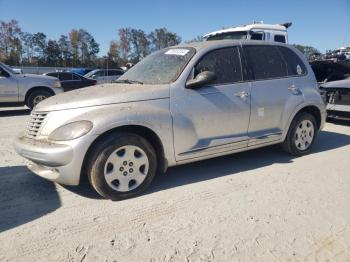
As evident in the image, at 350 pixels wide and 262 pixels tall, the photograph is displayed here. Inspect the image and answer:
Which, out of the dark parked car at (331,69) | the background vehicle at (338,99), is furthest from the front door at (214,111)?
the dark parked car at (331,69)

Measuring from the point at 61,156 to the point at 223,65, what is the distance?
2342mm

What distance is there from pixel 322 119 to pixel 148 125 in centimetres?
326

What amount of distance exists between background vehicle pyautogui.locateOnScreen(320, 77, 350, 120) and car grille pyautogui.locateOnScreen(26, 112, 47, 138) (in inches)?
247

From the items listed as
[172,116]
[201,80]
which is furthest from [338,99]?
[172,116]

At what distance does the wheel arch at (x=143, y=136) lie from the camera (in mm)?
3592

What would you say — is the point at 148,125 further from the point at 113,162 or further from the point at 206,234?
the point at 206,234

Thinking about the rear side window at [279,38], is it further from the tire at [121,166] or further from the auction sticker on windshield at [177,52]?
the tire at [121,166]

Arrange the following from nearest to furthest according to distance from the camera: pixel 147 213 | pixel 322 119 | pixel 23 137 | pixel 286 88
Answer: pixel 147 213, pixel 23 137, pixel 286 88, pixel 322 119

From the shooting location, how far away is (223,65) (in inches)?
177

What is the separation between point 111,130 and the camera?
3.66 metres

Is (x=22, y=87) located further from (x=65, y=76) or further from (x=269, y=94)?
(x=269, y=94)

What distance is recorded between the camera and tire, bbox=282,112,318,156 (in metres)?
5.23

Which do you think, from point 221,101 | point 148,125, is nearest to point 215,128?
point 221,101

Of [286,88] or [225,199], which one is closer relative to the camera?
[225,199]
